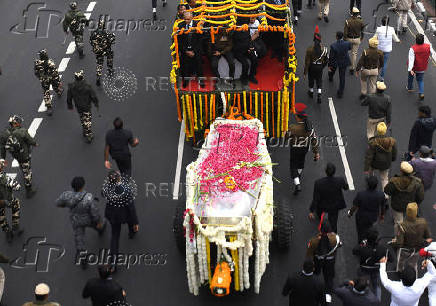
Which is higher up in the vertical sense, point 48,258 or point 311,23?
point 311,23

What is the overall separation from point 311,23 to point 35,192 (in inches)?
416

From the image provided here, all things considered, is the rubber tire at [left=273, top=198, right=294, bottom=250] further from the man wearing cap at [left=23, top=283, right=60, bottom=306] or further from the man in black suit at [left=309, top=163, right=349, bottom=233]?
the man wearing cap at [left=23, top=283, right=60, bottom=306]

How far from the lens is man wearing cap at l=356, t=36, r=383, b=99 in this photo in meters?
16.5

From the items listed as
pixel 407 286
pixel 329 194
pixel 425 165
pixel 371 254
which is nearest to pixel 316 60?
pixel 425 165

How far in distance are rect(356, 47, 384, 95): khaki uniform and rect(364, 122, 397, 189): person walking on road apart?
3625mm

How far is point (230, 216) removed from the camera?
11.3m

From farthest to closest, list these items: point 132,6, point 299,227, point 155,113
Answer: point 132,6
point 155,113
point 299,227

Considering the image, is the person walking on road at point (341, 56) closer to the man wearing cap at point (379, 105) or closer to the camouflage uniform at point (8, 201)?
the man wearing cap at point (379, 105)

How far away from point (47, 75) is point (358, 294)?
1017 cm

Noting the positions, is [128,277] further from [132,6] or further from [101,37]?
[132,6]

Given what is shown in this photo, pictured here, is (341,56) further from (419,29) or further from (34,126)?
(34,126)

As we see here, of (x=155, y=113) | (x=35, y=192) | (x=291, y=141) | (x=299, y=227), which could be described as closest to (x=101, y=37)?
(x=155, y=113)

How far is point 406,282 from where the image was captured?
10.1 metres

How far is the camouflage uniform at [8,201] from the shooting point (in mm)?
12635
